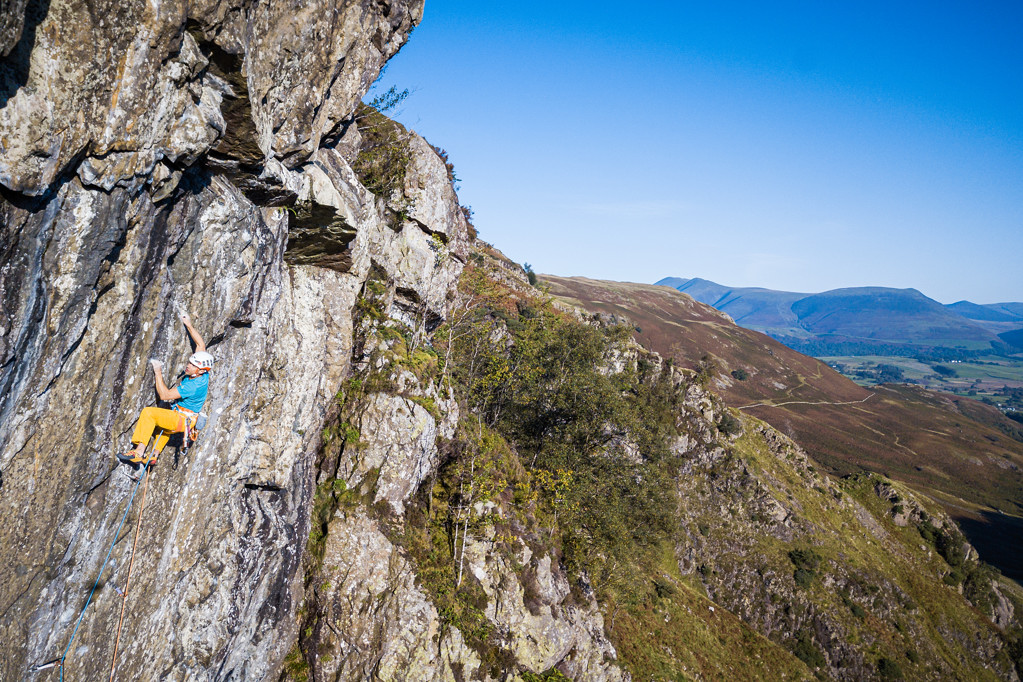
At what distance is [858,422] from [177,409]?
164 metres

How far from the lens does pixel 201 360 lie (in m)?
9.93

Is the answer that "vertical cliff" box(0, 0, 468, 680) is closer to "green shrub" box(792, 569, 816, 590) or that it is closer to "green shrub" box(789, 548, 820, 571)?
"green shrub" box(792, 569, 816, 590)

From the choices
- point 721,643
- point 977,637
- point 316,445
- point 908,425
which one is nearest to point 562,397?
point 316,445

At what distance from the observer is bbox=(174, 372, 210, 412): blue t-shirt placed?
32.6 feet

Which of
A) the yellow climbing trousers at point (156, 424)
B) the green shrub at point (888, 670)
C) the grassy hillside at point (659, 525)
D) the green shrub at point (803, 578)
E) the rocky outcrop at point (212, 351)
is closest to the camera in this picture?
the rocky outcrop at point (212, 351)

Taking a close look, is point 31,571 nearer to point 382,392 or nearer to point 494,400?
point 382,392

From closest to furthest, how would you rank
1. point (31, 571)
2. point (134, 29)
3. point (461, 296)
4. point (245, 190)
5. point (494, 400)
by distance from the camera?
point (134, 29)
point (31, 571)
point (245, 190)
point (461, 296)
point (494, 400)

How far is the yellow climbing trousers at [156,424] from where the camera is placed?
9.27 meters

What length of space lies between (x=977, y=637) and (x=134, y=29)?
268 feet

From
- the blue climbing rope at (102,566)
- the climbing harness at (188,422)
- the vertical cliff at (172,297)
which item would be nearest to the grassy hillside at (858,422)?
the vertical cliff at (172,297)

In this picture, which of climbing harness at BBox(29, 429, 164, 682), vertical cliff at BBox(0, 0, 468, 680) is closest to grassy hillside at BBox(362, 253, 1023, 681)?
vertical cliff at BBox(0, 0, 468, 680)

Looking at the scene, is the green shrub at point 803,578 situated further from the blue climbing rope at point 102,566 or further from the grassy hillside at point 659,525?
the blue climbing rope at point 102,566

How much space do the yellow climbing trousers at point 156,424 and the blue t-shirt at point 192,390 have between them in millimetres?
409

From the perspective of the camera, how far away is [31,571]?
8.02 meters
